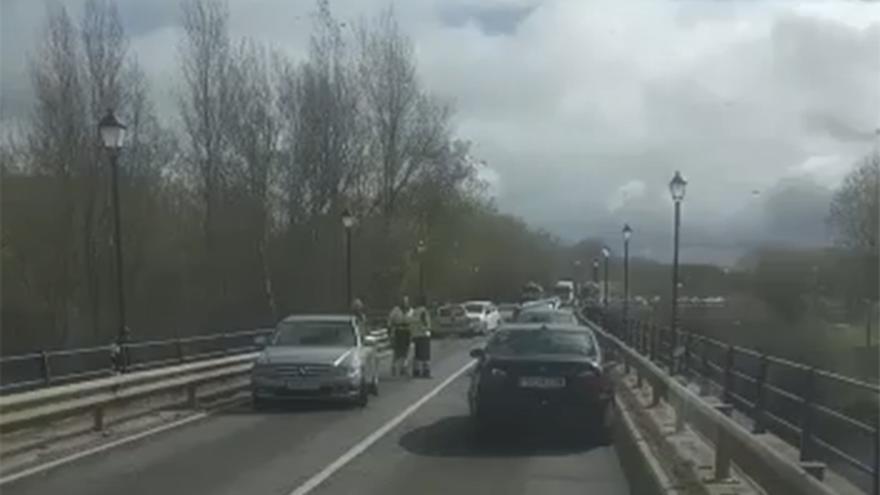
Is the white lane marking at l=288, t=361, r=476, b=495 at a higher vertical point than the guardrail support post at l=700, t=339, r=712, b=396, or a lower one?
lower

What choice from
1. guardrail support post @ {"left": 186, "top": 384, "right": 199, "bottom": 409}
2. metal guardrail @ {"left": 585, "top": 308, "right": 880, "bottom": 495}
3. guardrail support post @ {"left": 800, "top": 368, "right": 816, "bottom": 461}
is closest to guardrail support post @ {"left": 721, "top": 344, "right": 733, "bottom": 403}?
metal guardrail @ {"left": 585, "top": 308, "right": 880, "bottom": 495}

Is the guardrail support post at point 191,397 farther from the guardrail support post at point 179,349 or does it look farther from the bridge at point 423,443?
the guardrail support post at point 179,349

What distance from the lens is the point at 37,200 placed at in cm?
4888

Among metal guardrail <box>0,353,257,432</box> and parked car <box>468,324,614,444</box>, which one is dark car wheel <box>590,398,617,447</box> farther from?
metal guardrail <box>0,353,257,432</box>

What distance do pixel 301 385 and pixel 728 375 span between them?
7.80m

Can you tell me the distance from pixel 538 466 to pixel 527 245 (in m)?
103

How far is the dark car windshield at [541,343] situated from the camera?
17375mm

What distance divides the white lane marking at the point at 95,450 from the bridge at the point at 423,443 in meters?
0.03

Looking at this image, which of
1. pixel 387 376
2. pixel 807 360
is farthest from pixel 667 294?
pixel 807 360

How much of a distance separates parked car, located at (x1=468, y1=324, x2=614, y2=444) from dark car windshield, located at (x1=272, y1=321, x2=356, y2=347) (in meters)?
6.22

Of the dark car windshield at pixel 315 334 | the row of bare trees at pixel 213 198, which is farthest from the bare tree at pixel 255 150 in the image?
the dark car windshield at pixel 315 334

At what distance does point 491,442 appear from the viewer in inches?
666

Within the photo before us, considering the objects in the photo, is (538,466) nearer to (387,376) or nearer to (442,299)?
(387,376)

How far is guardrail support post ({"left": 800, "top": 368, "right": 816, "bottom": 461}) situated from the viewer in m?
10.6
